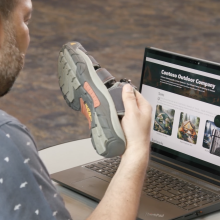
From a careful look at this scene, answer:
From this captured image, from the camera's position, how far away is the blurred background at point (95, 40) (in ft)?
10.8

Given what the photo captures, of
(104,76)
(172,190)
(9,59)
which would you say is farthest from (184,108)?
(9,59)

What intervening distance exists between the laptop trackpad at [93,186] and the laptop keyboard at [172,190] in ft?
0.15

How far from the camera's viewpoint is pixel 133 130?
911 mm

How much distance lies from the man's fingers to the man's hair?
0.91 ft

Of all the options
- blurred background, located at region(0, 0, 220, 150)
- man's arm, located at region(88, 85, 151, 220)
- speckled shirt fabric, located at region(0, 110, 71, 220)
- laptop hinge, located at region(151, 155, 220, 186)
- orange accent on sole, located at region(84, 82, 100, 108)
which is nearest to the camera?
speckled shirt fabric, located at region(0, 110, 71, 220)

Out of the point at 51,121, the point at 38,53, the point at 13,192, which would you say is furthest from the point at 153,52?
the point at 38,53

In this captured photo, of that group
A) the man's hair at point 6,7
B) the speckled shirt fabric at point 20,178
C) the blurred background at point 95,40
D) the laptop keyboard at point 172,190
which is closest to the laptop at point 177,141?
the laptop keyboard at point 172,190

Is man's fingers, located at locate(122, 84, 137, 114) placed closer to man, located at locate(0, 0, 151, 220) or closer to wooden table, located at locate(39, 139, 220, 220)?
man, located at locate(0, 0, 151, 220)

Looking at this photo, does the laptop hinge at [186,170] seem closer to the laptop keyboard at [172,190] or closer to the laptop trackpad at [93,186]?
the laptop keyboard at [172,190]

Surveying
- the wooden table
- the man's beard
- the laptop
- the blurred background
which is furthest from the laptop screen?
the blurred background

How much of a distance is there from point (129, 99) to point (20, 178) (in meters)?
0.30

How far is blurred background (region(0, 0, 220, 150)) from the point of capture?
10.8 ft

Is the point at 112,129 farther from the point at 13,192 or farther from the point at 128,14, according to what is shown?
the point at 128,14

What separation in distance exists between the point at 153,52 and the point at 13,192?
72cm
